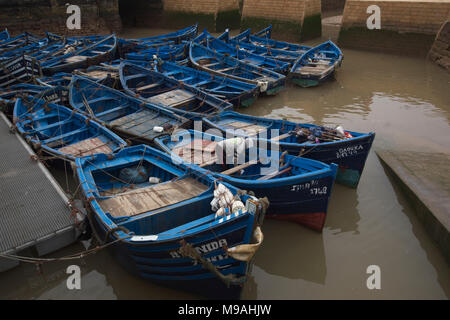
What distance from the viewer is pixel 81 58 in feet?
52.6

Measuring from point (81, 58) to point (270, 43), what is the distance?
10.4 meters

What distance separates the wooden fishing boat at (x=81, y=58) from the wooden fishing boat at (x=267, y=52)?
20.8 ft

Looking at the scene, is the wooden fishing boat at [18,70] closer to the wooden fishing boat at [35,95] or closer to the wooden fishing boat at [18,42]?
the wooden fishing boat at [35,95]

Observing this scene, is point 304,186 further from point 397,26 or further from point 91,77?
point 397,26

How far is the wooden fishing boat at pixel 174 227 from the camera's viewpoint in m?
5.16

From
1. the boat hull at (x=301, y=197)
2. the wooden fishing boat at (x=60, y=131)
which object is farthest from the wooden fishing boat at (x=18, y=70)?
the boat hull at (x=301, y=197)

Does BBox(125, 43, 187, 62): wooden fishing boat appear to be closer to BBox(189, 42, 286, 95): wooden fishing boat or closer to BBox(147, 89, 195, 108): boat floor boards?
BBox(189, 42, 286, 95): wooden fishing boat

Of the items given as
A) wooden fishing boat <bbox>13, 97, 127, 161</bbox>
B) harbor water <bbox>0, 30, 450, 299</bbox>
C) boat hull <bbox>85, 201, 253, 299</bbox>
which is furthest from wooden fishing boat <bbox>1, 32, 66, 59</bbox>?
boat hull <bbox>85, 201, 253, 299</bbox>

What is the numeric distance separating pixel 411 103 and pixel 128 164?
12.5 meters

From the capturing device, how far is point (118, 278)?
6383mm

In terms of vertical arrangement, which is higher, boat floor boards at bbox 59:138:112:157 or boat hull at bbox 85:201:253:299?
boat floor boards at bbox 59:138:112:157

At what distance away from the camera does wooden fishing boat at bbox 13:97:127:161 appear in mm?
8820

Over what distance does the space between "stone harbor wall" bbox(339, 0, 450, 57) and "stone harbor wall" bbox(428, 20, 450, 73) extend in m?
0.65

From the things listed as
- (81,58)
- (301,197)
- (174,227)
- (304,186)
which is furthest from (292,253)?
(81,58)
